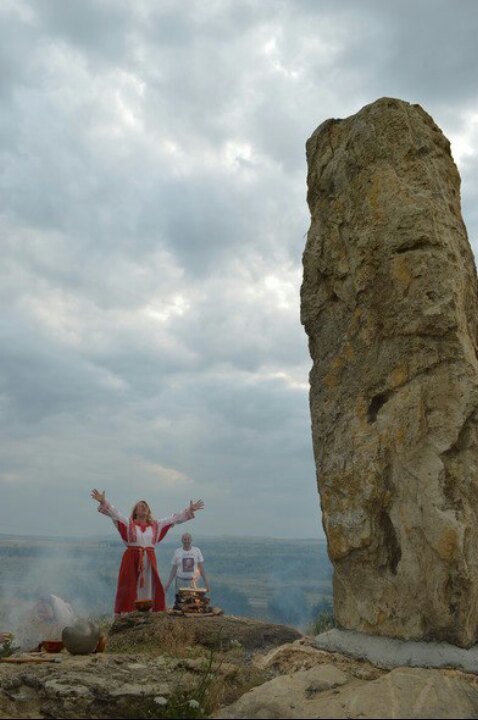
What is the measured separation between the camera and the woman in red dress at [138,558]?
11.7 meters

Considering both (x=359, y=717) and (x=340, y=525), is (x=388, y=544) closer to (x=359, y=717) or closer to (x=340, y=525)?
(x=340, y=525)

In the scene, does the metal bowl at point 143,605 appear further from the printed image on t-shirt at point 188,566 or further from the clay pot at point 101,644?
the clay pot at point 101,644

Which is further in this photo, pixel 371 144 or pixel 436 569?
pixel 371 144

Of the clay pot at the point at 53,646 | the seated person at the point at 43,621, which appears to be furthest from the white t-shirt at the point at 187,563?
the clay pot at the point at 53,646

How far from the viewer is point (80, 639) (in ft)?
25.7

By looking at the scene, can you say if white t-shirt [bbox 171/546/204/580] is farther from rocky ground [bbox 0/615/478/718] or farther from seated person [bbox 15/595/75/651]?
rocky ground [bbox 0/615/478/718]

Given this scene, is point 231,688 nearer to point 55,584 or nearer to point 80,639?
point 80,639

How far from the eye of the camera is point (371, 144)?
758 cm

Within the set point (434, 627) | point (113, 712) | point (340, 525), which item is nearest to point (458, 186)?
point (340, 525)

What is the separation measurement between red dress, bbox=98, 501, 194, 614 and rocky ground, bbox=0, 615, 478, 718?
338 centimetres

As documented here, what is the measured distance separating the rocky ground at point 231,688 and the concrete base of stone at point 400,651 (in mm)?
138

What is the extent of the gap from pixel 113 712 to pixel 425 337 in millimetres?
4466

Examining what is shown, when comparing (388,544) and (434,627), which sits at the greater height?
(388,544)

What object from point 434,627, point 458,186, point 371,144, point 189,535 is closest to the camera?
point 434,627
